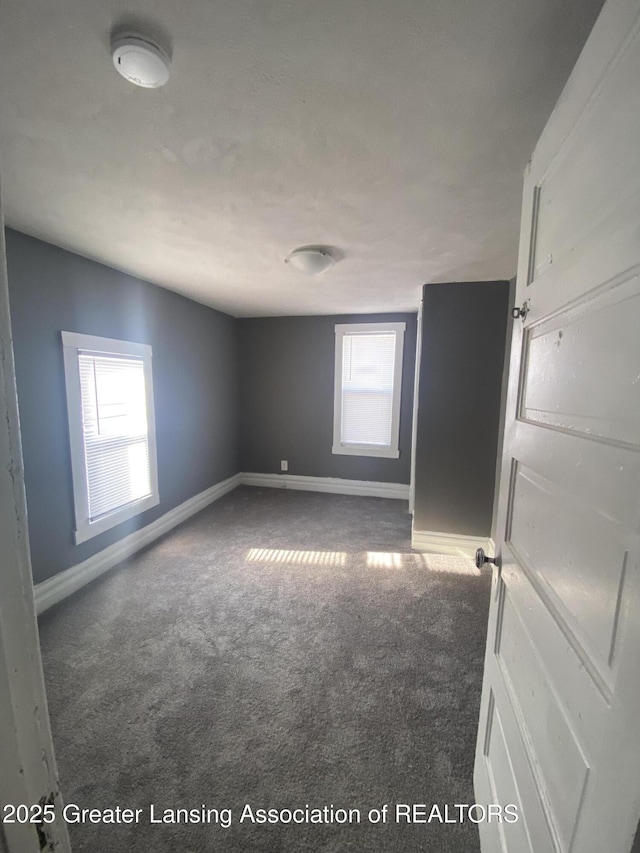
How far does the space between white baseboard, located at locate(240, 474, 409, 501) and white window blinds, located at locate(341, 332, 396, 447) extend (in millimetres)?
536

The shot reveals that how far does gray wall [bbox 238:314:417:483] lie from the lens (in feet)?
14.0

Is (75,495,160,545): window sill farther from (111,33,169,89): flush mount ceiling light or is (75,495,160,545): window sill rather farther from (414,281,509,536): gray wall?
(111,33,169,89): flush mount ceiling light

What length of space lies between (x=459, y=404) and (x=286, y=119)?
233 cm

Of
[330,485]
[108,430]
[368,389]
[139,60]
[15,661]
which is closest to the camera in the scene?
[15,661]

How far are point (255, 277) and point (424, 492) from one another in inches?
90.9

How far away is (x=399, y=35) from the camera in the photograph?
32.0 inches

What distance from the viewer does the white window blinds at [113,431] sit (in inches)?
96.8

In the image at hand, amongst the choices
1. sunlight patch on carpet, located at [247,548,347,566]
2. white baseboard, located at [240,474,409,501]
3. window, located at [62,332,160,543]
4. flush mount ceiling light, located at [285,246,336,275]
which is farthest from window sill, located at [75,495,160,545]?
→ flush mount ceiling light, located at [285,246,336,275]

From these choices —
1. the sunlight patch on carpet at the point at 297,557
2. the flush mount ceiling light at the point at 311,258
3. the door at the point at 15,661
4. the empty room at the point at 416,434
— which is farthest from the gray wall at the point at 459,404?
the door at the point at 15,661

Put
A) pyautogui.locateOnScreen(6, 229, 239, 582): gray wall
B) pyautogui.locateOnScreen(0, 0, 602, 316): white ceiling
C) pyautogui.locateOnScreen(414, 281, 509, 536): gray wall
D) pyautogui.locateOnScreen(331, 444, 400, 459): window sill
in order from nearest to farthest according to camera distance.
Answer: pyautogui.locateOnScreen(0, 0, 602, 316): white ceiling
pyautogui.locateOnScreen(6, 229, 239, 582): gray wall
pyautogui.locateOnScreen(414, 281, 509, 536): gray wall
pyautogui.locateOnScreen(331, 444, 400, 459): window sill

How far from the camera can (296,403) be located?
176 inches

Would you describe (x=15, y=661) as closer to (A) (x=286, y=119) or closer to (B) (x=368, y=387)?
(A) (x=286, y=119)

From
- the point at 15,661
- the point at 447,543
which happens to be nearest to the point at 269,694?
the point at 15,661

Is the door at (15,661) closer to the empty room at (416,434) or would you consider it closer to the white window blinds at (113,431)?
the empty room at (416,434)
